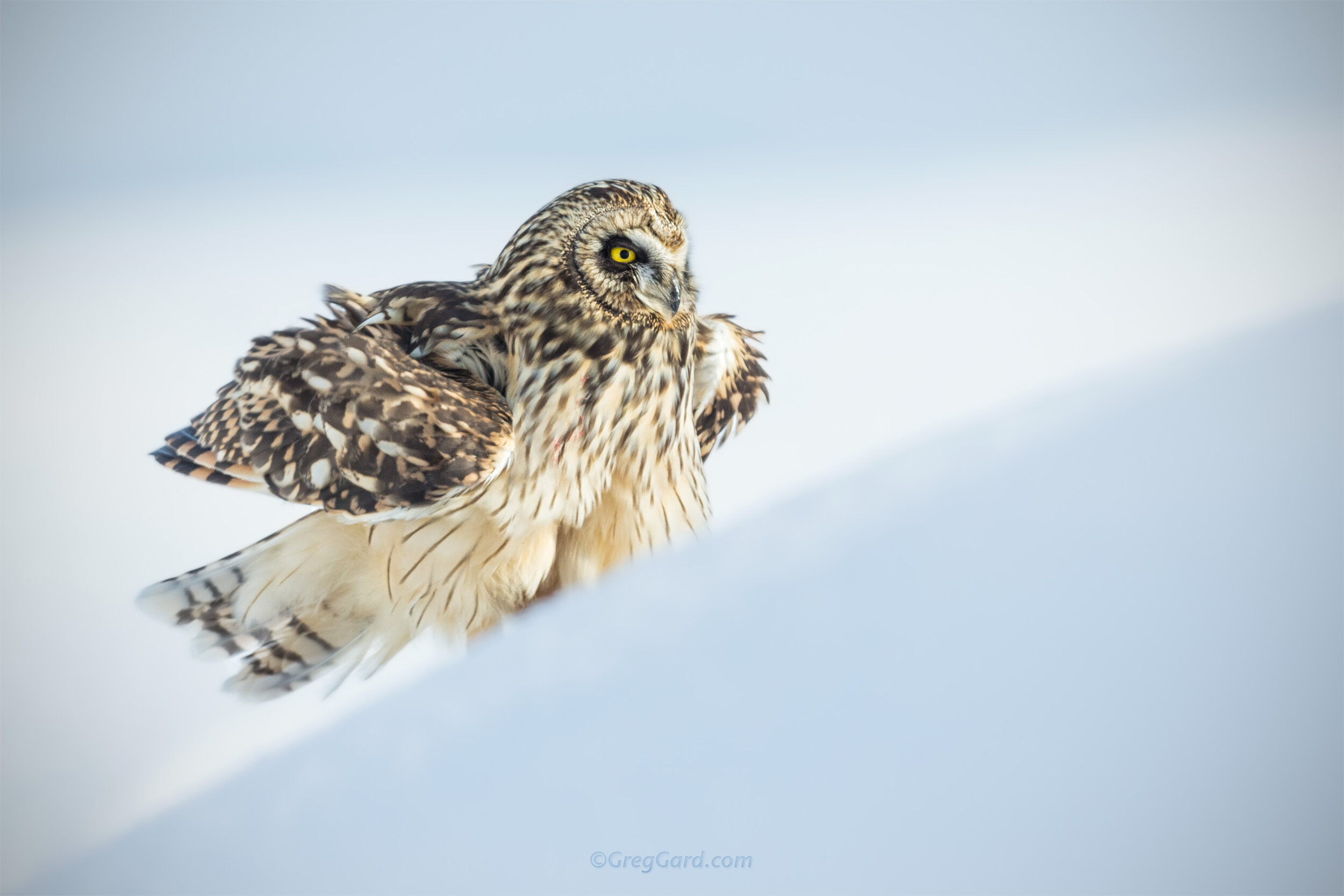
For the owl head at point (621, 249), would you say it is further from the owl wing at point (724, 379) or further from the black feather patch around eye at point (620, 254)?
the owl wing at point (724, 379)

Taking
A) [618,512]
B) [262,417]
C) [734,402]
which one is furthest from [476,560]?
[734,402]

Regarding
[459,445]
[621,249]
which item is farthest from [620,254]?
[459,445]

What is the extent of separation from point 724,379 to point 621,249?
1.15 feet

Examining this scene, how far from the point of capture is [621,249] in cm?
101

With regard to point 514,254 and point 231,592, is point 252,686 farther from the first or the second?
point 514,254

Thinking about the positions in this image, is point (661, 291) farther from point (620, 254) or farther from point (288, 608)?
point (288, 608)

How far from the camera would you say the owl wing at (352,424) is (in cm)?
96

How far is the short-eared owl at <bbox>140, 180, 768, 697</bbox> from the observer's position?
988mm

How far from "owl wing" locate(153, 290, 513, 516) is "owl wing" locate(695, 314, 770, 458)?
344mm

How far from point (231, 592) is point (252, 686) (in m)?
0.13

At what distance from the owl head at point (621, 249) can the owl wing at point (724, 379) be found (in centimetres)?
22

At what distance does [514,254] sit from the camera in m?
1.09

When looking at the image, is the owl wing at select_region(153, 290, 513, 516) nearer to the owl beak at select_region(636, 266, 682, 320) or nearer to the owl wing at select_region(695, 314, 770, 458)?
the owl beak at select_region(636, 266, 682, 320)

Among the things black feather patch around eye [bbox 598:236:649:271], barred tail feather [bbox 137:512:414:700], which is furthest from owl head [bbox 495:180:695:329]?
barred tail feather [bbox 137:512:414:700]
